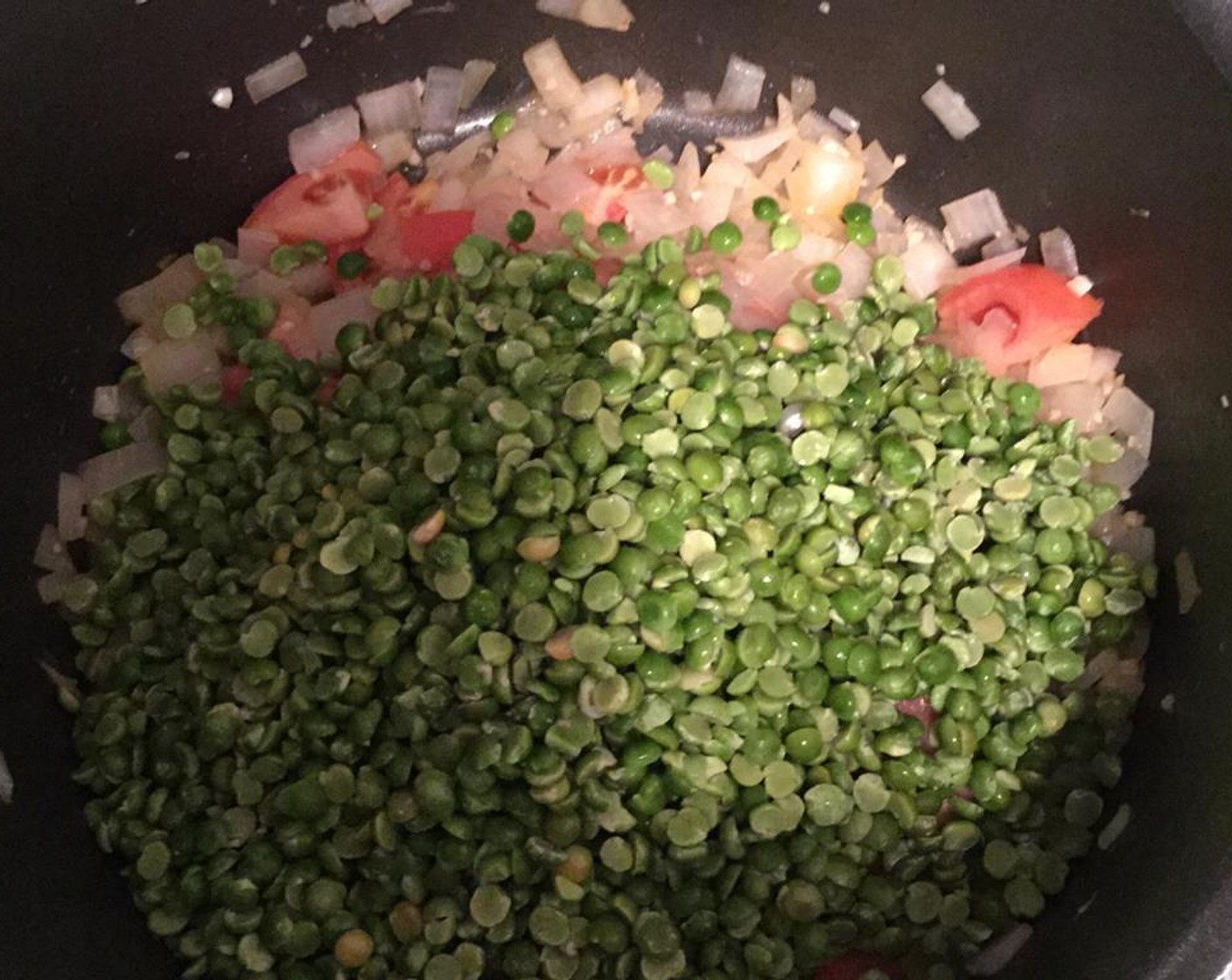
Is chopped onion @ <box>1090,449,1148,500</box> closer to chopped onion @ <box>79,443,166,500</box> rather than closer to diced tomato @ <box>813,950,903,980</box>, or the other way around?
diced tomato @ <box>813,950,903,980</box>

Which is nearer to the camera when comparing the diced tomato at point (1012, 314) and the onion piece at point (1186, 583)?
the onion piece at point (1186, 583)

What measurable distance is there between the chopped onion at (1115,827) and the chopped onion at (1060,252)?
1.02m

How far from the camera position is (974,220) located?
2426 millimetres

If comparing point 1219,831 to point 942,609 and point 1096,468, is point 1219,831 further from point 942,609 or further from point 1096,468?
point 1096,468

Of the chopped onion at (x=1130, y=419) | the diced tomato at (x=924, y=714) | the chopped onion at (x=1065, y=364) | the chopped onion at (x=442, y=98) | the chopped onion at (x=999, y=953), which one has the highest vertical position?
the chopped onion at (x=442, y=98)

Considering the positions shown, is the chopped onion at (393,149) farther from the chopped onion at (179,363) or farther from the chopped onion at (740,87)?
the chopped onion at (740,87)

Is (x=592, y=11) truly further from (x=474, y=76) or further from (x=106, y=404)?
(x=106, y=404)

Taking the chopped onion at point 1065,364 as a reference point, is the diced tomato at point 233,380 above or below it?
above

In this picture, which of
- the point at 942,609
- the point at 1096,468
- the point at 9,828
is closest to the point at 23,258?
the point at 9,828

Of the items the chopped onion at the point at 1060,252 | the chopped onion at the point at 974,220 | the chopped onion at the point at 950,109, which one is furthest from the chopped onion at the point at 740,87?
the chopped onion at the point at 1060,252

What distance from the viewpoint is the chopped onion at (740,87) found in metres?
2.52

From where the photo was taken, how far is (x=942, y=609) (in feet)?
6.76

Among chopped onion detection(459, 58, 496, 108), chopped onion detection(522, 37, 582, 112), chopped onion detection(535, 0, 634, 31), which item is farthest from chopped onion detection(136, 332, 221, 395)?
chopped onion detection(535, 0, 634, 31)

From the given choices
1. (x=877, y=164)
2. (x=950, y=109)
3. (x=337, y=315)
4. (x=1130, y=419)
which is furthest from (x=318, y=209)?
(x=1130, y=419)
